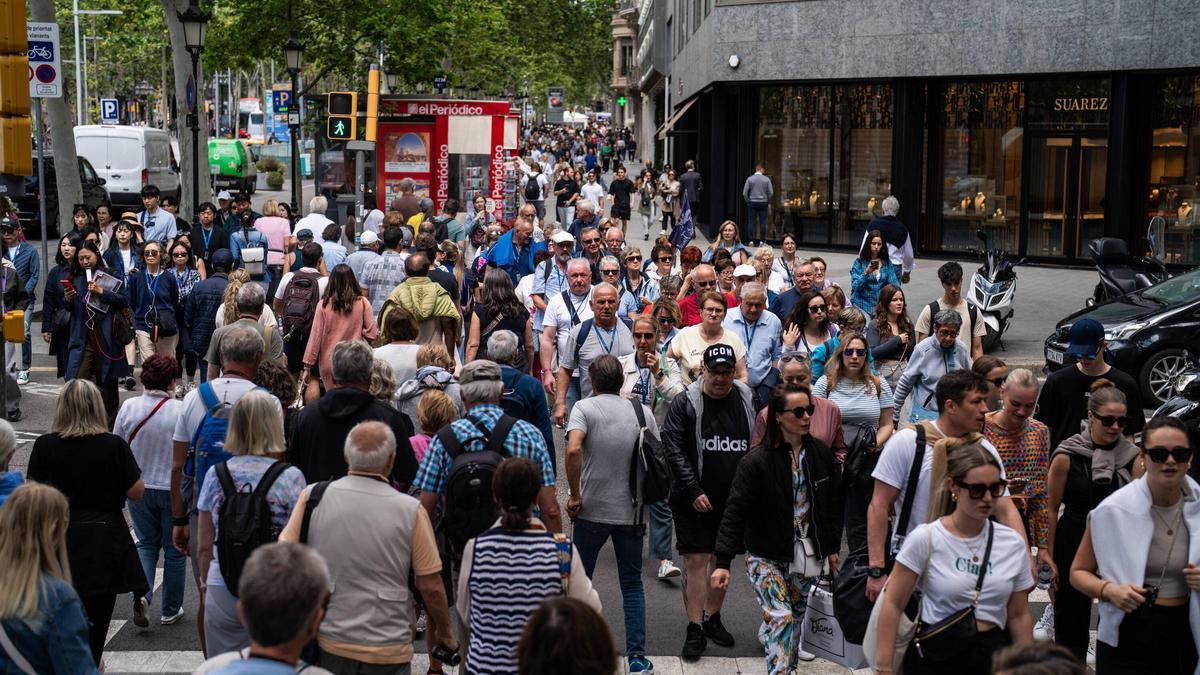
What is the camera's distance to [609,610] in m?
8.98

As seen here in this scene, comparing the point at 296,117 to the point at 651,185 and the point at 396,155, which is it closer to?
the point at 396,155

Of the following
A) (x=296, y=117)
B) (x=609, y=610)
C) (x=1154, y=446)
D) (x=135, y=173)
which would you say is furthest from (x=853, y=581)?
(x=135, y=173)

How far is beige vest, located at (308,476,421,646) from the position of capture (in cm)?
588

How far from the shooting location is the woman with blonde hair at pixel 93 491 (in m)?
6.95

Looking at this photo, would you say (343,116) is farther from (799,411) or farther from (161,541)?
(799,411)

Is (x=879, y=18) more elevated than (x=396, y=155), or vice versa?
(x=879, y=18)

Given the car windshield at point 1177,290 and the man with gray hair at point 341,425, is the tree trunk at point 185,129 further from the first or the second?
the man with gray hair at point 341,425

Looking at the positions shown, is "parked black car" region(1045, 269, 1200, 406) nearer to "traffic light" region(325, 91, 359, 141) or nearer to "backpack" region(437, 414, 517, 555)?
"backpack" region(437, 414, 517, 555)

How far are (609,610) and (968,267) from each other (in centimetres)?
2063

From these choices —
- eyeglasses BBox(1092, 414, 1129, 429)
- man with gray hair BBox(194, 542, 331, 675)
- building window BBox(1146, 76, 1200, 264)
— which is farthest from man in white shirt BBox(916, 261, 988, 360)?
building window BBox(1146, 76, 1200, 264)

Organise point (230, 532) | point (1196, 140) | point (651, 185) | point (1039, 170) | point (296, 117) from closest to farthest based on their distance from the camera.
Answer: point (230, 532)
point (1196, 140)
point (1039, 170)
point (296, 117)
point (651, 185)

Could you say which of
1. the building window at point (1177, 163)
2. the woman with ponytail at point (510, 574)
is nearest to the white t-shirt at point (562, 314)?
the woman with ponytail at point (510, 574)

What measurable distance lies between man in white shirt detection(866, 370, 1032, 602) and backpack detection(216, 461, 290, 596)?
2.70m

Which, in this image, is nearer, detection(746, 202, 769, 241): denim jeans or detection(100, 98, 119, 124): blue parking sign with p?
detection(746, 202, 769, 241): denim jeans
